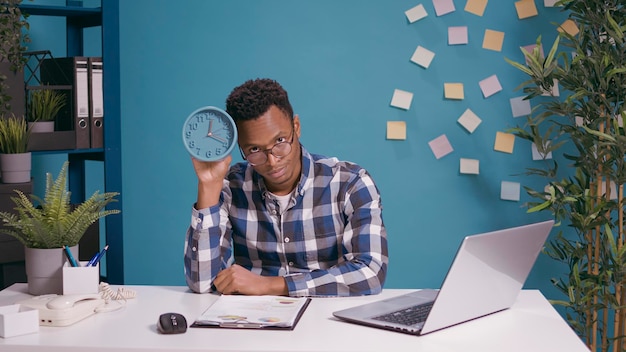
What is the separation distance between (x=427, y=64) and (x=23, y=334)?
234 centimetres

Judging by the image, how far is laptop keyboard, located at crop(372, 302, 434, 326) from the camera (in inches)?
71.9

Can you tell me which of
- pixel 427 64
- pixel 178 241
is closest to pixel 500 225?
pixel 427 64

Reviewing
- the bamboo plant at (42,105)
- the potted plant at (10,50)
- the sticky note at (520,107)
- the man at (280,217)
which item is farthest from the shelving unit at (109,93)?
the sticky note at (520,107)

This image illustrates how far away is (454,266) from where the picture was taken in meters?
1.66

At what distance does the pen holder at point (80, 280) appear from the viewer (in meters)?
2.01

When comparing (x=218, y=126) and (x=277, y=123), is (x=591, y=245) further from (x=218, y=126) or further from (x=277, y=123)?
(x=218, y=126)

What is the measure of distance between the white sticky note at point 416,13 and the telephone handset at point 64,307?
7.16 ft

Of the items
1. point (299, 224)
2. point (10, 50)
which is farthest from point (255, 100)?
point (10, 50)

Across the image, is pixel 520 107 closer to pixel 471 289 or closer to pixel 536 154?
pixel 536 154

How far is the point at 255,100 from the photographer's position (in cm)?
232

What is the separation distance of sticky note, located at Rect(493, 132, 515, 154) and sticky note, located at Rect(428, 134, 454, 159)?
0.68ft

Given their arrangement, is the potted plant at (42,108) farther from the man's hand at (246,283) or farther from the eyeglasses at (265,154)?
the man's hand at (246,283)

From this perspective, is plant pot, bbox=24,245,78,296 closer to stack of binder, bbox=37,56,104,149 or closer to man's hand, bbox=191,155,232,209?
man's hand, bbox=191,155,232,209

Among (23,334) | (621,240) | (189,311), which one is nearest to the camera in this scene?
(23,334)
